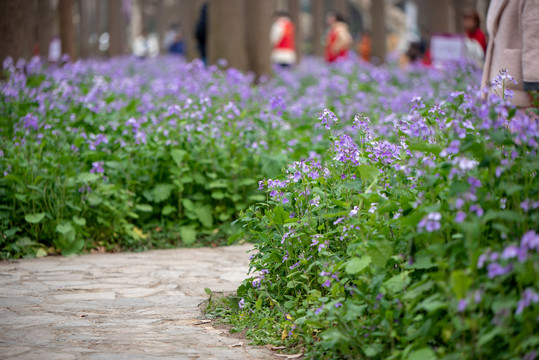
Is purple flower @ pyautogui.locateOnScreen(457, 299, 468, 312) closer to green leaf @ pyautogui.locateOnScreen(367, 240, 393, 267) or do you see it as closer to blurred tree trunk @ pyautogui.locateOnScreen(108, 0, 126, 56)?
green leaf @ pyautogui.locateOnScreen(367, 240, 393, 267)

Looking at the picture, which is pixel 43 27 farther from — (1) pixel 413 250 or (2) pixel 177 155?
(1) pixel 413 250

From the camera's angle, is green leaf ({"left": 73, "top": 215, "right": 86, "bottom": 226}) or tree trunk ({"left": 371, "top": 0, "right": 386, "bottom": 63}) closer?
green leaf ({"left": 73, "top": 215, "right": 86, "bottom": 226})

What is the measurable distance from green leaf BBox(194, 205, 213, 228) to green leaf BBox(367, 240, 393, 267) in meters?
3.50

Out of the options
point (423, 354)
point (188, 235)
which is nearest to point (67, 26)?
point (188, 235)

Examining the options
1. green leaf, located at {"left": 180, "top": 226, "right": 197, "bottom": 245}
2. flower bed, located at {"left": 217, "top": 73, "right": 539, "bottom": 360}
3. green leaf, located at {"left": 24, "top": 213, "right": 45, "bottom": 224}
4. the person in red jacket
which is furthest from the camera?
the person in red jacket

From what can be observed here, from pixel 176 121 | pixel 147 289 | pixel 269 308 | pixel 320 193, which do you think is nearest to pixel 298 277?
pixel 269 308

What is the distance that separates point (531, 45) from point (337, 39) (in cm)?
1450

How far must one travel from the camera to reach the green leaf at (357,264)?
10.5 feet

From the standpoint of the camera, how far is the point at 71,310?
14.0ft

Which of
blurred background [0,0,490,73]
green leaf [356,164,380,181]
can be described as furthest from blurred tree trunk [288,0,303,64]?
green leaf [356,164,380,181]

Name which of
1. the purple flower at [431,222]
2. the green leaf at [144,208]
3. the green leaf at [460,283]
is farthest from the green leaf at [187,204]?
the green leaf at [460,283]

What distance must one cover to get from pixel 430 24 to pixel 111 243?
15485 millimetres

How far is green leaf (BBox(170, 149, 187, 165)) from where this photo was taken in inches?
254

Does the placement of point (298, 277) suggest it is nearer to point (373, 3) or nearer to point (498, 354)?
point (498, 354)
